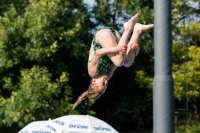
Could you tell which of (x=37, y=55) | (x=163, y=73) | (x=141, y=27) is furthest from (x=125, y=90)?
(x=141, y=27)

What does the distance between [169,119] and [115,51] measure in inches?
40.0

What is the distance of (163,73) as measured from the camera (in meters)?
4.87

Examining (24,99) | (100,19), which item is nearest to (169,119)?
(24,99)

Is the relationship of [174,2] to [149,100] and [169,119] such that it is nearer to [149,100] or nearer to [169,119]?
[149,100]

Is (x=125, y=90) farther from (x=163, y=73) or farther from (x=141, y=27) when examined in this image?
(x=141, y=27)

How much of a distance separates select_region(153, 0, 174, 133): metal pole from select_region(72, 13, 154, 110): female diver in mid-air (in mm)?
339

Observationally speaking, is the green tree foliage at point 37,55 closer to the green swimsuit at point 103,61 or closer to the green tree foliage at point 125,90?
the green tree foliage at point 125,90

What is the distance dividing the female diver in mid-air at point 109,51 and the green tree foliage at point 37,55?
5.98m

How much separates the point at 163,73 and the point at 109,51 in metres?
0.78

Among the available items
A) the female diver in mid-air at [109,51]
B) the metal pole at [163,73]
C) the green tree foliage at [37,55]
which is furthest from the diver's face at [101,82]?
the green tree foliage at [37,55]

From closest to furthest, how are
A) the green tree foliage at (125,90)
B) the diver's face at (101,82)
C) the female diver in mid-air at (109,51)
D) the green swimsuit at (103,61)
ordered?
the female diver in mid-air at (109,51), the green swimsuit at (103,61), the diver's face at (101,82), the green tree foliage at (125,90)

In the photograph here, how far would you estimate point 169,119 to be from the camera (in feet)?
15.8

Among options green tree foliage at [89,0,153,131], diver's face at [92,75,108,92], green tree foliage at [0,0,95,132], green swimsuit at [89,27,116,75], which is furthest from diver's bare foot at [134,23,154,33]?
green tree foliage at [89,0,153,131]

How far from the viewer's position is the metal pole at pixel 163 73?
15.8 feet
